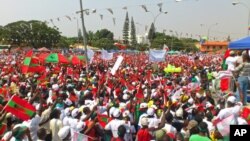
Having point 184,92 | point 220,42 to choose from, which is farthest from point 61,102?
point 220,42

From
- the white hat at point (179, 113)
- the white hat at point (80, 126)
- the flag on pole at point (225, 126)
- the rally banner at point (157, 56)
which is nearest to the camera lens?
the flag on pole at point (225, 126)

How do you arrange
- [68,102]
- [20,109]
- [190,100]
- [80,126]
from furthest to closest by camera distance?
[190,100] < [68,102] < [20,109] < [80,126]

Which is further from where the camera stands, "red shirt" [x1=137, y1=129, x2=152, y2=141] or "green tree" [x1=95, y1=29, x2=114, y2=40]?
"green tree" [x1=95, y1=29, x2=114, y2=40]

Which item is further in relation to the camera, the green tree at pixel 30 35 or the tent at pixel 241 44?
the green tree at pixel 30 35

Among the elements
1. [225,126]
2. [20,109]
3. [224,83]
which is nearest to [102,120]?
[20,109]

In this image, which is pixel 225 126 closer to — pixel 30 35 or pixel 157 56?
pixel 157 56

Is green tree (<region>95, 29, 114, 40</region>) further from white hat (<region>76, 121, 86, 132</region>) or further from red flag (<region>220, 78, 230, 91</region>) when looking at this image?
white hat (<region>76, 121, 86, 132</region>)

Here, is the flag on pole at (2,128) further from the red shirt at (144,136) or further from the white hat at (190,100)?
the white hat at (190,100)

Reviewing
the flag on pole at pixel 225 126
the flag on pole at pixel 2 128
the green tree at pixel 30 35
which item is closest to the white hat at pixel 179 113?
the flag on pole at pixel 225 126

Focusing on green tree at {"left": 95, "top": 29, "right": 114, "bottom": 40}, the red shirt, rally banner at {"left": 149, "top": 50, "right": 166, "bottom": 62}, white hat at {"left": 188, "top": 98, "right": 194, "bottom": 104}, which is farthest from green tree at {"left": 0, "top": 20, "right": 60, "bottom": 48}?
the red shirt

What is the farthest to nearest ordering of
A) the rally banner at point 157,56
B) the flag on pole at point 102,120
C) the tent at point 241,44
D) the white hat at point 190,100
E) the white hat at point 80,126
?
the rally banner at point 157,56 < the tent at point 241,44 < the white hat at point 190,100 < the flag on pole at point 102,120 < the white hat at point 80,126

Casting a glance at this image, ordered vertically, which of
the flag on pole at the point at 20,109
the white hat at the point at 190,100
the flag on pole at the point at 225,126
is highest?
the flag on pole at the point at 20,109

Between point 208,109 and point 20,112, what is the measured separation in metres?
4.14

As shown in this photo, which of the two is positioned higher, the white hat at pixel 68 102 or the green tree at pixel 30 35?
the green tree at pixel 30 35
